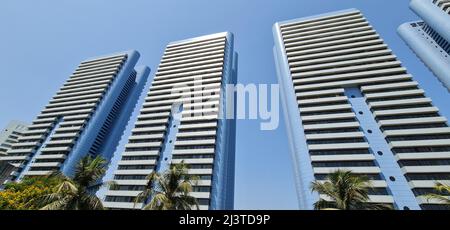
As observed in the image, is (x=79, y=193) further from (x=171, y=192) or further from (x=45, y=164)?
(x=45, y=164)

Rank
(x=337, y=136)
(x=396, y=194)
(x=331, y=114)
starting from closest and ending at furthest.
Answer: (x=396, y=194) < (x=337, y=136) < (x=331, y=114)

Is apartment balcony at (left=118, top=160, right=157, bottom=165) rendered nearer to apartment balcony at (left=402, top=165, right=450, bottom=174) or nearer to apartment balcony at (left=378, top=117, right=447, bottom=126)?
apartment balcony at (left=378, top=117, right=447, bottom=126)

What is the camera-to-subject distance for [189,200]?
2148 centimetres

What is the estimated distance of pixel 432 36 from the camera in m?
93.2

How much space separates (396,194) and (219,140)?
110ft

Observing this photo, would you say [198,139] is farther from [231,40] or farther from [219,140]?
[231,40]

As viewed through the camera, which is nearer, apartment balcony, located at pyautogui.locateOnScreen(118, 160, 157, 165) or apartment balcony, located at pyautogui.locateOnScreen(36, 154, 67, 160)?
apartment balcony, located at pyautogui.locateOnScreen(118, 160, 157, 165)

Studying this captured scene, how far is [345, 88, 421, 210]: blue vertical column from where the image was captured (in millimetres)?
37000

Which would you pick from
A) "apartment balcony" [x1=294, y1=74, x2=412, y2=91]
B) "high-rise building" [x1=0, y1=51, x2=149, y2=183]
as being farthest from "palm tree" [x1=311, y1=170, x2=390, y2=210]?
"high-rise building" [x1=0, y1=51, x2=149, y2=183]

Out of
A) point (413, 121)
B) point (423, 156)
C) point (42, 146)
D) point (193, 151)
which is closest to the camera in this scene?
point (423, 156)

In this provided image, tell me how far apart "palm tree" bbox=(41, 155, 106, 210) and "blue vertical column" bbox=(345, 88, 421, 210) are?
4011 centimetres

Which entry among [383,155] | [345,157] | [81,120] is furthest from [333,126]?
[81,120]

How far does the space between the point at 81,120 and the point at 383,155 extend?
259ft
